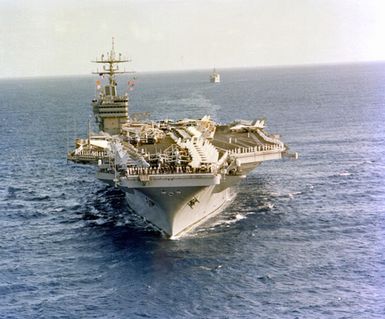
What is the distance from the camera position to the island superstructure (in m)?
37.7

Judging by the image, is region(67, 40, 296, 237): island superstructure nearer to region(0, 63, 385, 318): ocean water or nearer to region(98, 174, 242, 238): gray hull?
region(98, 174, 242, 238): gray hull

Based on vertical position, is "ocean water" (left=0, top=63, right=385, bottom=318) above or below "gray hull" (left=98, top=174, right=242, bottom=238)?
below

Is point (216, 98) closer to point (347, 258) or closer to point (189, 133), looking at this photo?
point (189, 133)

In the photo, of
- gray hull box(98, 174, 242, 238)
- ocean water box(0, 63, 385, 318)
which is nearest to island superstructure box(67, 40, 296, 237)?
gray hull box(98, 174, 242, 238)

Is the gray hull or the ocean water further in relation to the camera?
the gray hull

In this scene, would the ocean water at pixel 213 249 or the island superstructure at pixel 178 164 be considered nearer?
the ocean water at pixel 213 249

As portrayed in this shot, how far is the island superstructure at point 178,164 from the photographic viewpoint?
37.7 metres

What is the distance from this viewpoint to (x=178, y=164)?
1543 inches

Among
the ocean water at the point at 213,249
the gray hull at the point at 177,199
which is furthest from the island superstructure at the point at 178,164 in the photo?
the ocean water at the point at 213,249

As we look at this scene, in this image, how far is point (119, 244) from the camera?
124 feet

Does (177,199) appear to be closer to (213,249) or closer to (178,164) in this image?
(178,164)

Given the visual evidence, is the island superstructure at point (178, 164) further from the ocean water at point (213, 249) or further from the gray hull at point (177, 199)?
the ocean water at point (213, 249)

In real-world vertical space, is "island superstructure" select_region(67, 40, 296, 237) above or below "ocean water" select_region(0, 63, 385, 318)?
above

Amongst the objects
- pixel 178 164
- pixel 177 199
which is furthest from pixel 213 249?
pixel 178 164
